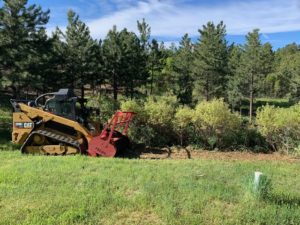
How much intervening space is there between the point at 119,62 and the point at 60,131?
21.8m

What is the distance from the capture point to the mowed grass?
523 cm

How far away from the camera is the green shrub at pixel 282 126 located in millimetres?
14500

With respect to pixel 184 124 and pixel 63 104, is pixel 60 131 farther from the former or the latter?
pixel 184 124

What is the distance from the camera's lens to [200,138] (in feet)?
52.1

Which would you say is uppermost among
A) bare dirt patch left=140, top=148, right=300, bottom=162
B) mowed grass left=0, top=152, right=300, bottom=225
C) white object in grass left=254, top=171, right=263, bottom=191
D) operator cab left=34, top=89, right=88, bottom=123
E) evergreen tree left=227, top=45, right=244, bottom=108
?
evergreen tree left=227, top=45, right=244, bottom=108

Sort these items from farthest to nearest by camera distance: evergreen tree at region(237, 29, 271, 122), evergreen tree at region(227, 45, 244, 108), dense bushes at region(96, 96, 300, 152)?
evergreen tree at region(227, 45, 244, 108), evergreen tree at region(237, 29, 271, 122), dense bushes at region(96, 96, 300, 152)

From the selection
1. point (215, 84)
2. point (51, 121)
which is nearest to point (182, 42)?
point (215, 84)

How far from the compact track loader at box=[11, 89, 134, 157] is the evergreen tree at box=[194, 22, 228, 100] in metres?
29.2

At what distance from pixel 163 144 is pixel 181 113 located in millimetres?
1598

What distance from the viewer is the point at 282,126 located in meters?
14.7

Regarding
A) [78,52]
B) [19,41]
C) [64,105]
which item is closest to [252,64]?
[78,52]

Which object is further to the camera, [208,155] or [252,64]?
[252,64]

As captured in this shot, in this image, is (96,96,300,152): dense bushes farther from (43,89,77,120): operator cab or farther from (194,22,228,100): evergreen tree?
(194,22,228,100): evergreen tree

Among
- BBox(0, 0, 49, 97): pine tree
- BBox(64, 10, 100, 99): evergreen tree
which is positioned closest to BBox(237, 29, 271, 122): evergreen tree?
BBox(64, 10, 100, 99): evergreen tree
